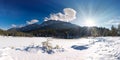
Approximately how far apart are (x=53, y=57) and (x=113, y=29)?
274ft

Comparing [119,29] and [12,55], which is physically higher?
[119,29]

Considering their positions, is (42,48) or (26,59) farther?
(42,48)

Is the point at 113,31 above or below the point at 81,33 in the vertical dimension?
below

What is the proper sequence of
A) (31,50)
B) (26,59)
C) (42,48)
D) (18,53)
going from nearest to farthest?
(26,59)
(18,53)
(31,50)
(42,48)

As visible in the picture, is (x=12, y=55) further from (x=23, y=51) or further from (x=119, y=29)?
(x=119, y=29)

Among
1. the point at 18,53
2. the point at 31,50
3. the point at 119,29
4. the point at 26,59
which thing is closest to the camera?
the point at 26,59

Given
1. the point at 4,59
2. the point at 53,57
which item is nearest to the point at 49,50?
the point at 53,57

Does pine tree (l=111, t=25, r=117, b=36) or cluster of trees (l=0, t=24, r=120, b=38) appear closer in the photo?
pine tree (l=111, t=25, r=117, b=36)

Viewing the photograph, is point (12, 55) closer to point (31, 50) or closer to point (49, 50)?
point (31, 50)

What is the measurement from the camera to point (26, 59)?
34.0ft

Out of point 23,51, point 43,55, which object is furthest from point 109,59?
point 23,51

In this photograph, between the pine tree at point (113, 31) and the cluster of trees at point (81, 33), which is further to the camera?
the cluster of trees at point (81, 33)

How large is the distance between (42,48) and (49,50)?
663mm

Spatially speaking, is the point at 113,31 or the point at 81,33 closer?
the point at 113,31
